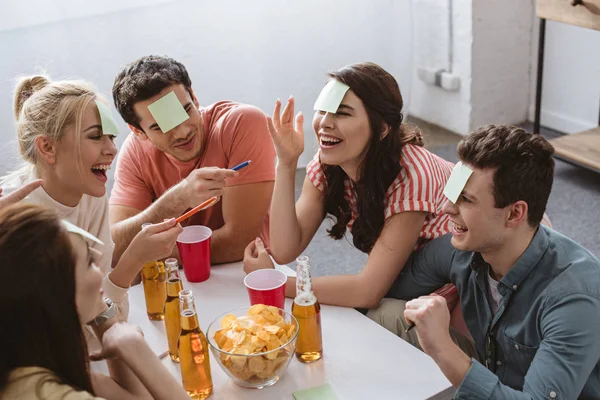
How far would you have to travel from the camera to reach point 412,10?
14.2 ft

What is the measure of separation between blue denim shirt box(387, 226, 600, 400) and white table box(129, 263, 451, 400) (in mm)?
103

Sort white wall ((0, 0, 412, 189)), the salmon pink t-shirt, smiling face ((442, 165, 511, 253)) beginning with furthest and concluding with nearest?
white wall ((0, 0, 412, 189)) < the salmon pink t-shirt < smiling face ((442, 165, 511, 253))

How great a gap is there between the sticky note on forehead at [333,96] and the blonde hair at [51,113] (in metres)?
0.59

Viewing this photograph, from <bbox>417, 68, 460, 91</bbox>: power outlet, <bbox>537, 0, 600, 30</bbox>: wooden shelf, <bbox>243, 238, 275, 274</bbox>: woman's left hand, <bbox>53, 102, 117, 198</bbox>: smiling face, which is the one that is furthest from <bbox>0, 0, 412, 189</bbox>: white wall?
<bbox>243, 238, 275, 274</bbox>: woman's left hand

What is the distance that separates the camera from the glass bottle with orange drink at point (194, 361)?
1.31 metres

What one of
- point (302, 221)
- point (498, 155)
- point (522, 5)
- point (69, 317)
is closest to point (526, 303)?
point (498, 155)

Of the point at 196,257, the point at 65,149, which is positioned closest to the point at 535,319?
the point at 196,257

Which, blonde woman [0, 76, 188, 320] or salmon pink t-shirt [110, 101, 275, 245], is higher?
blonde woman [0, 76, 188, 320]

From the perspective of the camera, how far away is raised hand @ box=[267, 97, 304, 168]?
75.9 inches

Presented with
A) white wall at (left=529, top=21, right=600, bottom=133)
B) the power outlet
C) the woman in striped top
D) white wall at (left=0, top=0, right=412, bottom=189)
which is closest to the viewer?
the woman in striped top

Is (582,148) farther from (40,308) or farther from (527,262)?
(40,308)

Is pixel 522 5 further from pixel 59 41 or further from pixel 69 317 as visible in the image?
pixel 69 317

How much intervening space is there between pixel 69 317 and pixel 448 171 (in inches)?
45.9

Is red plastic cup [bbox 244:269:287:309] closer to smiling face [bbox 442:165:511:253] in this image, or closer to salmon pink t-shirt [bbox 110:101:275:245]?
smiling face [bbox 442:165:511:253]
